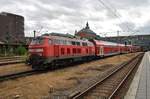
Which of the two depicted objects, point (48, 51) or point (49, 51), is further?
point (49, 51)

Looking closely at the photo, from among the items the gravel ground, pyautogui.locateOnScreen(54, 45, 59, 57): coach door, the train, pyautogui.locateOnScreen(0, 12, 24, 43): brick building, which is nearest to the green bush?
the train

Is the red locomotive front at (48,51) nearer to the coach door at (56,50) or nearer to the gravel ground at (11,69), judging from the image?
the coach door at (56,50)

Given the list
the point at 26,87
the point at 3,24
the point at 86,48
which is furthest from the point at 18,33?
the point at 26,87

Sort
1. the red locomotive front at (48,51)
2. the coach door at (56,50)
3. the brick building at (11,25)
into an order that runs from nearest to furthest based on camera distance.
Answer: the red locomotive front at (48,51)
the coach door at (56,50)
the brick building at (11,25)

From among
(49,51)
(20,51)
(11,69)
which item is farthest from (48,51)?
(20,51)

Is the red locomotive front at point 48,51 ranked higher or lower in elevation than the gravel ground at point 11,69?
higher

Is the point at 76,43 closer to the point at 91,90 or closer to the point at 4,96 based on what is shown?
the point at 91,90

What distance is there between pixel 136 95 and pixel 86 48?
81.9 ft

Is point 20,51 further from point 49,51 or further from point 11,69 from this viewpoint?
point 49,51

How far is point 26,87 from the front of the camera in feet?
51.6

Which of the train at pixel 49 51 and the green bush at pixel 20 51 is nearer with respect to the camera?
the train at pixel 49 51

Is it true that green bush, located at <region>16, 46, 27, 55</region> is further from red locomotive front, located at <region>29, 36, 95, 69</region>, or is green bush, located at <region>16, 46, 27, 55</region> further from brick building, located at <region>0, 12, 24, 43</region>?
brick building, located at <region>0, 12, 24, 43</region>

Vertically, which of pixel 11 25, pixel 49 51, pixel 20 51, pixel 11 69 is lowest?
pixel 11 69

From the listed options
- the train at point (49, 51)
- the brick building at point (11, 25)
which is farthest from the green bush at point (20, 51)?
the brick building at point (11, 25)
